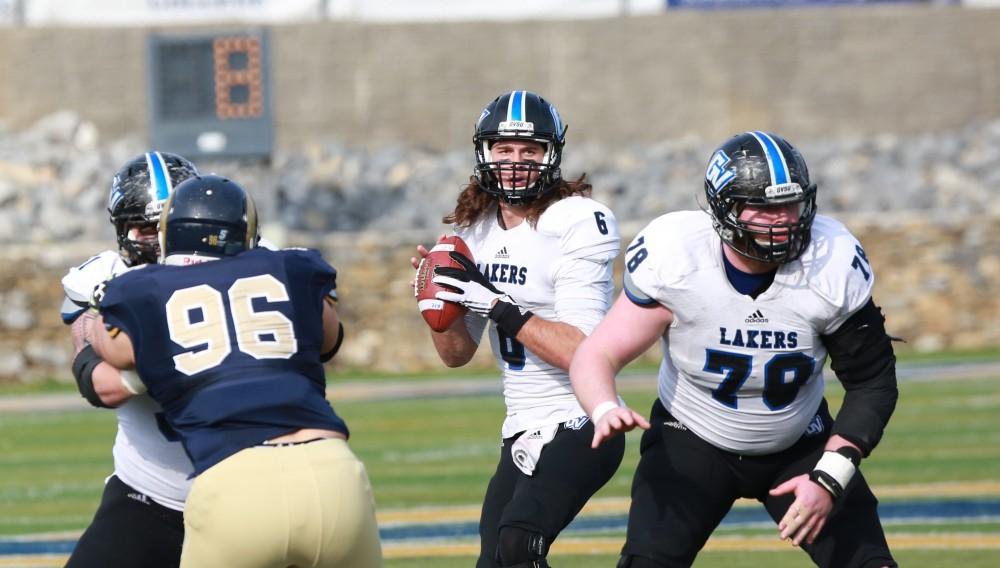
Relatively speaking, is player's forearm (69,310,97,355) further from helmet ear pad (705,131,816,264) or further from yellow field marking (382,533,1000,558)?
yellow field marking (382,533,1000,558)

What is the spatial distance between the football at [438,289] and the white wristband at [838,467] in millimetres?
1339

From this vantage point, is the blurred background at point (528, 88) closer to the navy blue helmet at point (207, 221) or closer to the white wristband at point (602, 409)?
the white wristband at point (602, 409)

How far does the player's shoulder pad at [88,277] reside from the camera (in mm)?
4922

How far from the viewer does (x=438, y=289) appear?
539 centimetres

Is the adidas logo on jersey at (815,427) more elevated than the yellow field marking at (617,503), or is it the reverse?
the adidas logo on jersey at (815,427)

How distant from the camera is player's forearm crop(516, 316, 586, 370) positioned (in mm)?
5043

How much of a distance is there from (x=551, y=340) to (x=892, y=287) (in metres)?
13.6

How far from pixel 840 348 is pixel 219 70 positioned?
14.3 m

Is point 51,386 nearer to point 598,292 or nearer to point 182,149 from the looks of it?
point 182,149

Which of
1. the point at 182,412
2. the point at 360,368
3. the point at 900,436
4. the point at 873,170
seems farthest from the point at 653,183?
the point at 182,412

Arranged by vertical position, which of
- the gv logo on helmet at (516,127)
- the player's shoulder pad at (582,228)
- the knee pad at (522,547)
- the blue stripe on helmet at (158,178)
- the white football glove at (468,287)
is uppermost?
the gv logo on helmet at (516,127)

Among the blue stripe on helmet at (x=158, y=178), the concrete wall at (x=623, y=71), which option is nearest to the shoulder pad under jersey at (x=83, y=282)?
the blue stripe on helmet at (x=158, y=178)

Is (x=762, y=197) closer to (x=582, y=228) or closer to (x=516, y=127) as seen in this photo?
(x=582, y=228)

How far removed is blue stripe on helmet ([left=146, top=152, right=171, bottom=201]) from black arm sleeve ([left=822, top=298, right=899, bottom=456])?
2.00 meters
